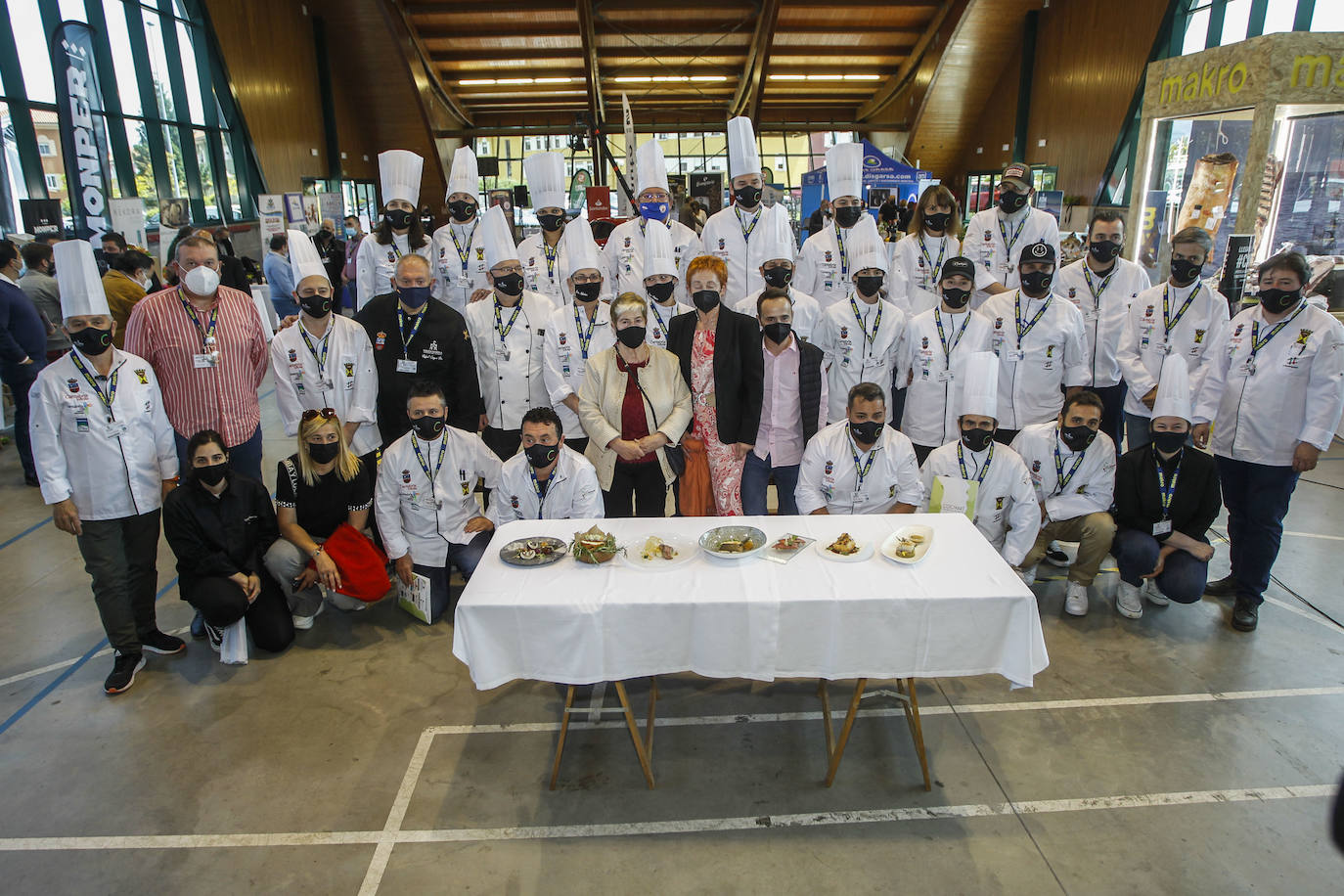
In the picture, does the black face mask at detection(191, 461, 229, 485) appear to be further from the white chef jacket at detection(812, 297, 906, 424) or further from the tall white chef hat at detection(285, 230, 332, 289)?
the white chef jacket at detection(812, 297, 906, 424)

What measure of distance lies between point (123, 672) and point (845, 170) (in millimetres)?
5425

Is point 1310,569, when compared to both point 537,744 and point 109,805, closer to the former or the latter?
point 537,744

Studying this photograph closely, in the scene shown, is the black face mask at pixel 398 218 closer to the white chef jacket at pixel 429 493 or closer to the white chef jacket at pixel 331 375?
the white chef jacket at pixel 331 375

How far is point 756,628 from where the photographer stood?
285 cm

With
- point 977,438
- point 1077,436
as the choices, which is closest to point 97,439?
point 977,438

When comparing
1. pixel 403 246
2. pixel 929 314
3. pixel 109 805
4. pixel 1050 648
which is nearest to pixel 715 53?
pixel 403 246

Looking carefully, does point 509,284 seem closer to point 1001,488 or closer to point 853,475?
point 853,475

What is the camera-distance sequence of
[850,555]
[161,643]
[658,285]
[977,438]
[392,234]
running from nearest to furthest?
[850,555], [977,438], [161,643], [658,285], [392,234]

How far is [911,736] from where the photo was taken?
11.3 ft

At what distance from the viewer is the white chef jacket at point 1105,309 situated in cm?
507

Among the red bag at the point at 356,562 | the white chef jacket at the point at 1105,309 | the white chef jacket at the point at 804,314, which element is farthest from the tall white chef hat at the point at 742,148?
the red bag at the point at 356,562

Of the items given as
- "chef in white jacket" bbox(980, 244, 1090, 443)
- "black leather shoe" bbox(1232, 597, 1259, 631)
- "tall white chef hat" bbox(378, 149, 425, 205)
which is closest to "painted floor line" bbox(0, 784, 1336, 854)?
"black leather shoe" bbox(1232, 597, 1259, 631)

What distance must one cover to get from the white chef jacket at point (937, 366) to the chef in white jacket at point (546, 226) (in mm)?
2643

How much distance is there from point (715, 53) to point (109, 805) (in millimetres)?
20997
